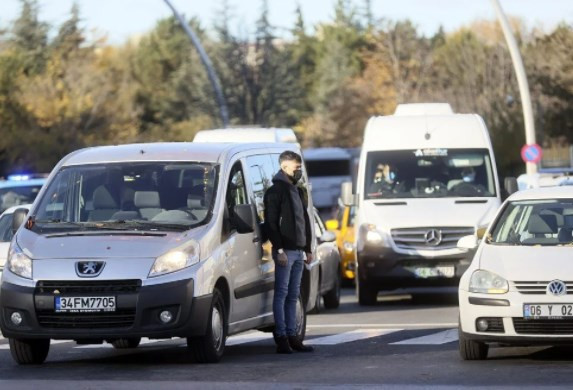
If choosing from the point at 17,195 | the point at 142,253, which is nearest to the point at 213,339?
the point at 142,253

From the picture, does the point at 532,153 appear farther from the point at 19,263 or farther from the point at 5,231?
the point at 19,263

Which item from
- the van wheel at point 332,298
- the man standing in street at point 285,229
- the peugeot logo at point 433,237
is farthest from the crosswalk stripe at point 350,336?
A: the peugeot logo at point 433,237

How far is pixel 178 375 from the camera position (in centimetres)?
1242

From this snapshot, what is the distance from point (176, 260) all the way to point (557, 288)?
300cm

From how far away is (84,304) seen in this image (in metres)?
12.7

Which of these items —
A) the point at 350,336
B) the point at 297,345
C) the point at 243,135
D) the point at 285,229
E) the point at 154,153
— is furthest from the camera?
the point at 243,135

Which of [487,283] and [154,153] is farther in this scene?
[154,153]

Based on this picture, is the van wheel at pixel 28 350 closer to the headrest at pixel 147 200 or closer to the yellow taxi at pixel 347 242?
the headrest at pixel 147 200

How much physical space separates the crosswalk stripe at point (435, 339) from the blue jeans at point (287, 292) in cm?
147

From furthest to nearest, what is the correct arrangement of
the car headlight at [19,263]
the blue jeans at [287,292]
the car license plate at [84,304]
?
the blue jeans at [287,292]
the car headlight at [19,263]
the car license plate at [84,304]

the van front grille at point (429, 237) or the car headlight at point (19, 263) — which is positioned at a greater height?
the car headlight at point (19, 263)

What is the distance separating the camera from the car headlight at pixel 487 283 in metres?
12.8

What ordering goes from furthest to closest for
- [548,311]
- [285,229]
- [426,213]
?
1. [426,213]
2. [285,229]
3. [548,311]

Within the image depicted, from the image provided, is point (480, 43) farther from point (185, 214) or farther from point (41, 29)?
point (185, 214)
